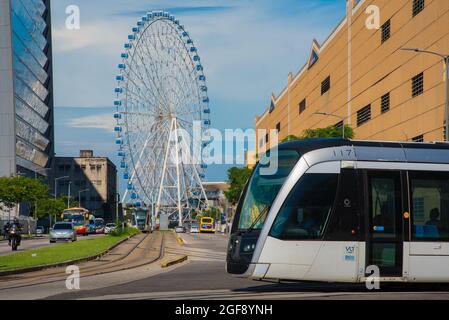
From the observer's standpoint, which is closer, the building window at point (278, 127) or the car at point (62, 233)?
the car at point (62, 233)

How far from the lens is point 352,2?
7369 cm

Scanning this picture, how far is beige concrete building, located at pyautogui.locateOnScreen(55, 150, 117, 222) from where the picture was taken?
190 metres

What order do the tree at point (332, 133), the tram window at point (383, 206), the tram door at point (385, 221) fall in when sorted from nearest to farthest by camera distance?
the tram door at point (385, 221)
the tram window at point (383, 206)
the tree at point (332, 133)

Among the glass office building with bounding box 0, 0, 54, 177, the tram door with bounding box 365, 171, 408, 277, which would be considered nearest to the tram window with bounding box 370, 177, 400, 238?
the tram door with bounding box 365, 171, 408, 277

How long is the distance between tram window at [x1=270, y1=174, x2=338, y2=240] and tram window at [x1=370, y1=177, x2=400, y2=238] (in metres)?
0.87

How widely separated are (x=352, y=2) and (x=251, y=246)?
6092 centimetres

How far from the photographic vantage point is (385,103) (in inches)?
2516

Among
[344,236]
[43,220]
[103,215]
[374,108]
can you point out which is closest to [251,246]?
[344,236]

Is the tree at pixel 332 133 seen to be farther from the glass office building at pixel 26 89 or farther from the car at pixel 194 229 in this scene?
the car at pixel 194 229

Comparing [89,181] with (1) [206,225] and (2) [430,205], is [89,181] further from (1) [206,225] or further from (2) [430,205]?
(2) [430,205]

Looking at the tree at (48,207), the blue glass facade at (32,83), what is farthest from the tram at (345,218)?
the tree at (48,207)

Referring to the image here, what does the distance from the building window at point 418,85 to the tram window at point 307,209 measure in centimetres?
4049

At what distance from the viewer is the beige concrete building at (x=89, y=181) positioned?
190125mm
